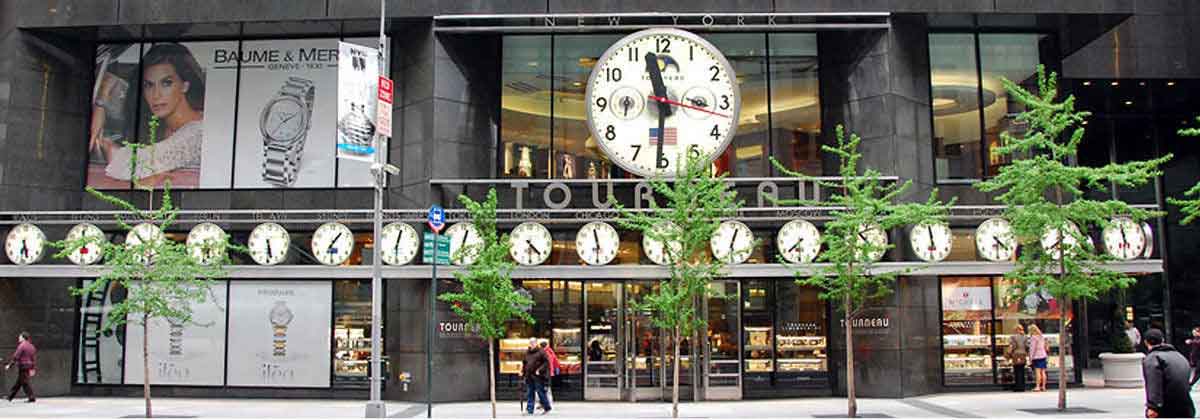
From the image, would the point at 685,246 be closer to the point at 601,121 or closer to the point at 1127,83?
the point at 601,121

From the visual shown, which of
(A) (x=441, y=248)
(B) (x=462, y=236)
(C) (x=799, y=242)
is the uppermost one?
(B) (x=462, y=236)

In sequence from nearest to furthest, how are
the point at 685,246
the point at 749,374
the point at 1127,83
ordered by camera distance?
the point at 685,246
the point at 749,374
the point at 1127,83

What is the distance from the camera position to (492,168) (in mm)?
26031

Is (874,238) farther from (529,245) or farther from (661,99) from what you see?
(529,245)

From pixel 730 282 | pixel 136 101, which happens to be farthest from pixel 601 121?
pixel 136 101

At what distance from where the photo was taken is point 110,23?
26047mm

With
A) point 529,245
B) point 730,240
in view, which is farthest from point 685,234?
point 529,245

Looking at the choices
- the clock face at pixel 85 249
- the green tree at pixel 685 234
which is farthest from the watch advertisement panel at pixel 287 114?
the green tree at pixel 685 234

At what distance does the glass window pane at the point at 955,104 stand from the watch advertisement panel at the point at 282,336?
1715 centimetres

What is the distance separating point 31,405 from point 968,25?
26.3 m

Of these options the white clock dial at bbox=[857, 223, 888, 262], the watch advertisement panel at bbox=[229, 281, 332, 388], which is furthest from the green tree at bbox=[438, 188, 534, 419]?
the white clock dial at bbox=[857, 223, 888, 262]

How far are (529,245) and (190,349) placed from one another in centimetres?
988

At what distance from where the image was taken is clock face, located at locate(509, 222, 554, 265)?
24.3 m

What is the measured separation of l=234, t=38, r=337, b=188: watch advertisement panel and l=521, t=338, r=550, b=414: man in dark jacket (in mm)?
8754
